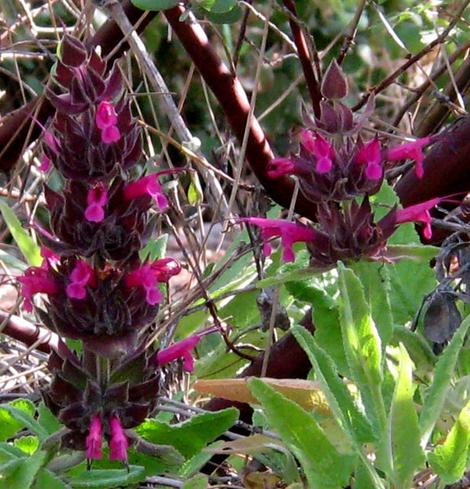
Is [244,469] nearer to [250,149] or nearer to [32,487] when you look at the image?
[32,487]

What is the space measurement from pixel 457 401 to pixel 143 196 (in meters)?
0.29

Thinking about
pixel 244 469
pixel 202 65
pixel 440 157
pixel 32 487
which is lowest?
pixel 244 469

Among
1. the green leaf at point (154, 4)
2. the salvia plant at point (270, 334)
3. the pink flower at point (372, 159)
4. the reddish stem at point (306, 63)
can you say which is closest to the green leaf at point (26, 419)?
the salvia plant at point (270, 334)

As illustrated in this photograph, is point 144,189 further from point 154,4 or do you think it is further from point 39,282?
point 154,4

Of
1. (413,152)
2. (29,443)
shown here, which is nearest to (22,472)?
(29,443)

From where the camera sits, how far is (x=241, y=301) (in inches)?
46.4

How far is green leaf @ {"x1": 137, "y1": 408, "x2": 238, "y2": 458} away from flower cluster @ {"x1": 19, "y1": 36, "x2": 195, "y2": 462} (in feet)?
0.11

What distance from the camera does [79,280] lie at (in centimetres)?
69

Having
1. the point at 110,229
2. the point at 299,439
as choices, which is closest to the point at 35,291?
the point at 110,229

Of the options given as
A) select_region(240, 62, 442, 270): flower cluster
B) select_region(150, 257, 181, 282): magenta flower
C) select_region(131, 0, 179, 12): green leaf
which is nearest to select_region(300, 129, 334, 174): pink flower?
select_region(240, 62, 442, 270): flower cluster

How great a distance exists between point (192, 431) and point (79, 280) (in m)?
0.15

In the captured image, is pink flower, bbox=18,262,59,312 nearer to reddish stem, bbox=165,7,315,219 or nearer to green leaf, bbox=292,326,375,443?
green leaf, bbox=292,326,375,443

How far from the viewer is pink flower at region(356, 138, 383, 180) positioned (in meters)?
0.80

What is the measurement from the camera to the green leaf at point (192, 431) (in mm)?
732
